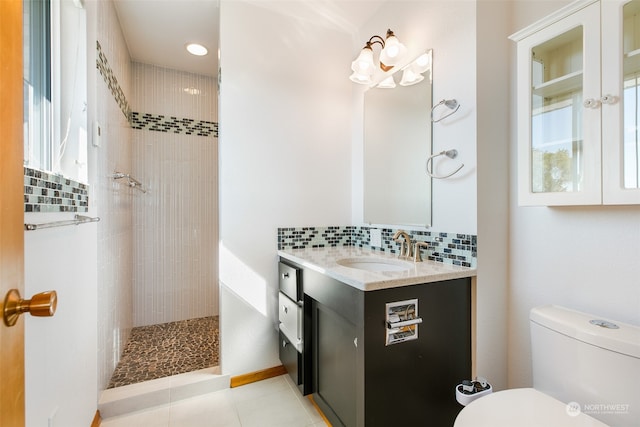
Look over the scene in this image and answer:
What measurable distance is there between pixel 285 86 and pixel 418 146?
1.01m

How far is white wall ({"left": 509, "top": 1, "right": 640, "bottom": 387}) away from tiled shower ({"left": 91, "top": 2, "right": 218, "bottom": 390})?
2268 millimetres

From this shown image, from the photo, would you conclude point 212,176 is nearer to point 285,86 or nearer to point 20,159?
point 285,86

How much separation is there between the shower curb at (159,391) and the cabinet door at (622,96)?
7.11 feet

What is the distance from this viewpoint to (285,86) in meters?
2.07

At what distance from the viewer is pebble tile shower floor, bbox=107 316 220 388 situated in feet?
6.40

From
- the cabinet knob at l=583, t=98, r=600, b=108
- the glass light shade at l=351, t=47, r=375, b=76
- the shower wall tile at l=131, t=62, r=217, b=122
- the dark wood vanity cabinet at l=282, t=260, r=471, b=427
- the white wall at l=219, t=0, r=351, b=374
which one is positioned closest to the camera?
the cabinet knob at l=583, t=98, r=600, b=108

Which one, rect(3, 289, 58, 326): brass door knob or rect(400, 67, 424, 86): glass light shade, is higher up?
rect(400, 67, 424, 86): glass light shade

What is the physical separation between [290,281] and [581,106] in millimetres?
1559

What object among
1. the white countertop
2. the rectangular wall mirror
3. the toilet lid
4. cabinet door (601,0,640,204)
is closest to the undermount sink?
the white countertop

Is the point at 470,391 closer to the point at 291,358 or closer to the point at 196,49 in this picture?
the point at 291,358

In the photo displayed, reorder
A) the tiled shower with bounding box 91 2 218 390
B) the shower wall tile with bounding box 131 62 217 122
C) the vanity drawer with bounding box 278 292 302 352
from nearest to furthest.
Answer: the vanity drawer with bounding box 278 292 302 352, the tiled shower with bounding box 91 2 218 390, the shower wall tile with bounding box 131 62 217 122

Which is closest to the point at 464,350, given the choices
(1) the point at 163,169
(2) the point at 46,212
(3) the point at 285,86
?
(2) the point at 46,212

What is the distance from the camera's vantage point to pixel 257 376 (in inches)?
77.3

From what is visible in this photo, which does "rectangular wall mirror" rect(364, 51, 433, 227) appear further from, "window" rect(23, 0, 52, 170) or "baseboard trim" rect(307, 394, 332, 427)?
"window" rect(23, 0, 52, 170)
